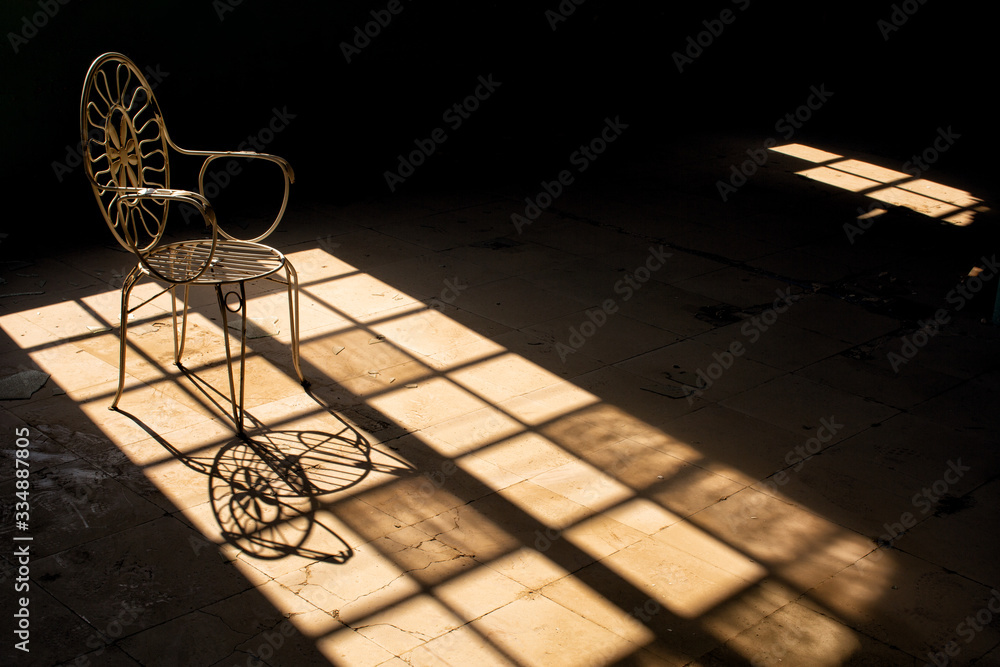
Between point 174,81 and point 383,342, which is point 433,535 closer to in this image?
point 383,342

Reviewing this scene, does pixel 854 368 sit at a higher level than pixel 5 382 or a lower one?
higher

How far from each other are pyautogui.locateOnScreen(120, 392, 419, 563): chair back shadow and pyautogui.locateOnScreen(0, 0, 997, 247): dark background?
7.95 ft

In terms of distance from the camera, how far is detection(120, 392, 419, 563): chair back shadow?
7.89 feet

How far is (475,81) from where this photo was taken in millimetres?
6527

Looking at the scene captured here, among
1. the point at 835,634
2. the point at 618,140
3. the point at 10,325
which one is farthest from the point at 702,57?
the point at 835,634

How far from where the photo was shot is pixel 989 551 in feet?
8.05

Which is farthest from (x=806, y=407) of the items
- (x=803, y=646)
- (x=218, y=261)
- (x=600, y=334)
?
(x=218, y=261)

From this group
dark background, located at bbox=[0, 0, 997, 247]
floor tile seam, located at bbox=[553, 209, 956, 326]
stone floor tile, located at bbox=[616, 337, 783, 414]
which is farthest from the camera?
dark background, located at bbox=[0, 0, 997, 247]

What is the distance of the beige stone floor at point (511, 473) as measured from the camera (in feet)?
6.97

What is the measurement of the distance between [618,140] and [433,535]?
201 inches

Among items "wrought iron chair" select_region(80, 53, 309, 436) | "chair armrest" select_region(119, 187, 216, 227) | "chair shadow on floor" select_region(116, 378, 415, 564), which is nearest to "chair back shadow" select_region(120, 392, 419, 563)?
"chair shadow on floor" select_region(116, 378, 415, 564)

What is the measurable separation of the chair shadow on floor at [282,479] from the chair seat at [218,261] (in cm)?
48

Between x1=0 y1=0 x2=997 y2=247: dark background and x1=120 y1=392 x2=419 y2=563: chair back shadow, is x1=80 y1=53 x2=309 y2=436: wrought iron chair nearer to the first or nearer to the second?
x1=120 y1=392 x2=419 y2=563: chair back shadow

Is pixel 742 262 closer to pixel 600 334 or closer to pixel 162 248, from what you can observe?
pixel 600 334
